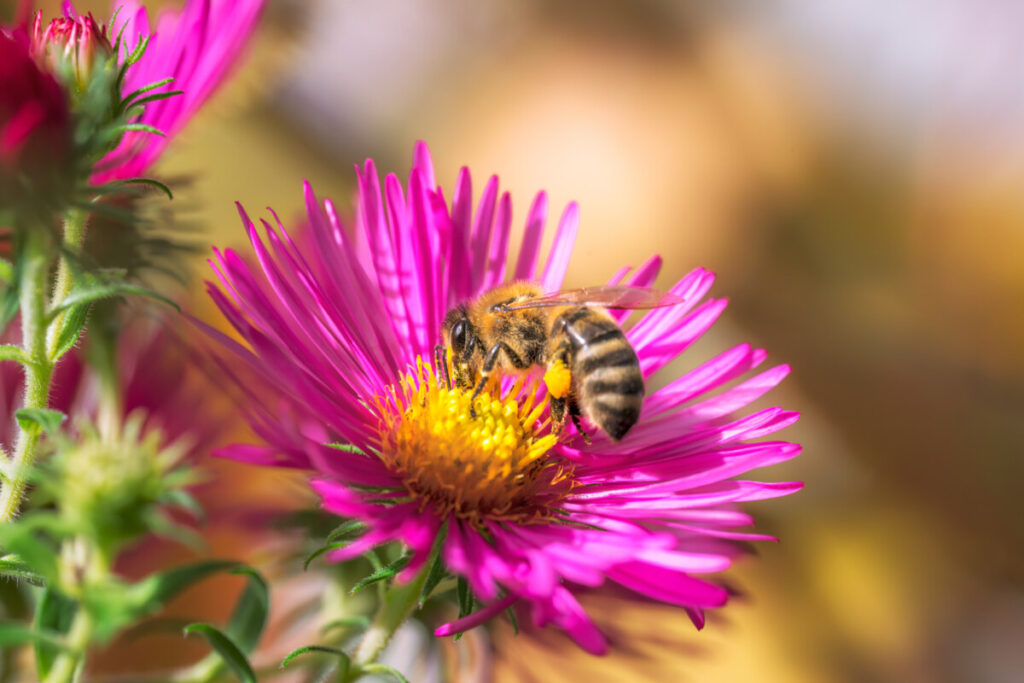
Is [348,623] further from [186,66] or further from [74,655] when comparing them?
[186,66]

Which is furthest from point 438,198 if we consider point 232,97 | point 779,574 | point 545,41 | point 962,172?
point 962,172

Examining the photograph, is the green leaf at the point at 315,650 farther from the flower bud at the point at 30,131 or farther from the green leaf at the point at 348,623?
the flower bud at the point at 30,131

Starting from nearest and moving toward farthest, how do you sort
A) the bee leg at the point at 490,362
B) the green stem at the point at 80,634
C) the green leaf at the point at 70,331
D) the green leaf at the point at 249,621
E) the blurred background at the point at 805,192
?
the green stem at the point at 80,634
the green leaf at the point at 70,331
the green leaf at the point at 249,621
the bee leg at the point at 490,362
the blurred background at the point at 805,192

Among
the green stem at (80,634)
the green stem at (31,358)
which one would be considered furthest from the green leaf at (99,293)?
the green stem at (80,634)

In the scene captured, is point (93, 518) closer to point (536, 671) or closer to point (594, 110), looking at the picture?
point (536, 671)

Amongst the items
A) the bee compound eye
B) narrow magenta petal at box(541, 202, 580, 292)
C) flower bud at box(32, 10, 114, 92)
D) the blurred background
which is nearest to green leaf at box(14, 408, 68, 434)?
flower bud at box(32, 10, 114, 92)

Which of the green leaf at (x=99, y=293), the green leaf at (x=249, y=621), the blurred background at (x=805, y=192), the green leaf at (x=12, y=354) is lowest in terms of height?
the green leaf at (x=249, y=621)
